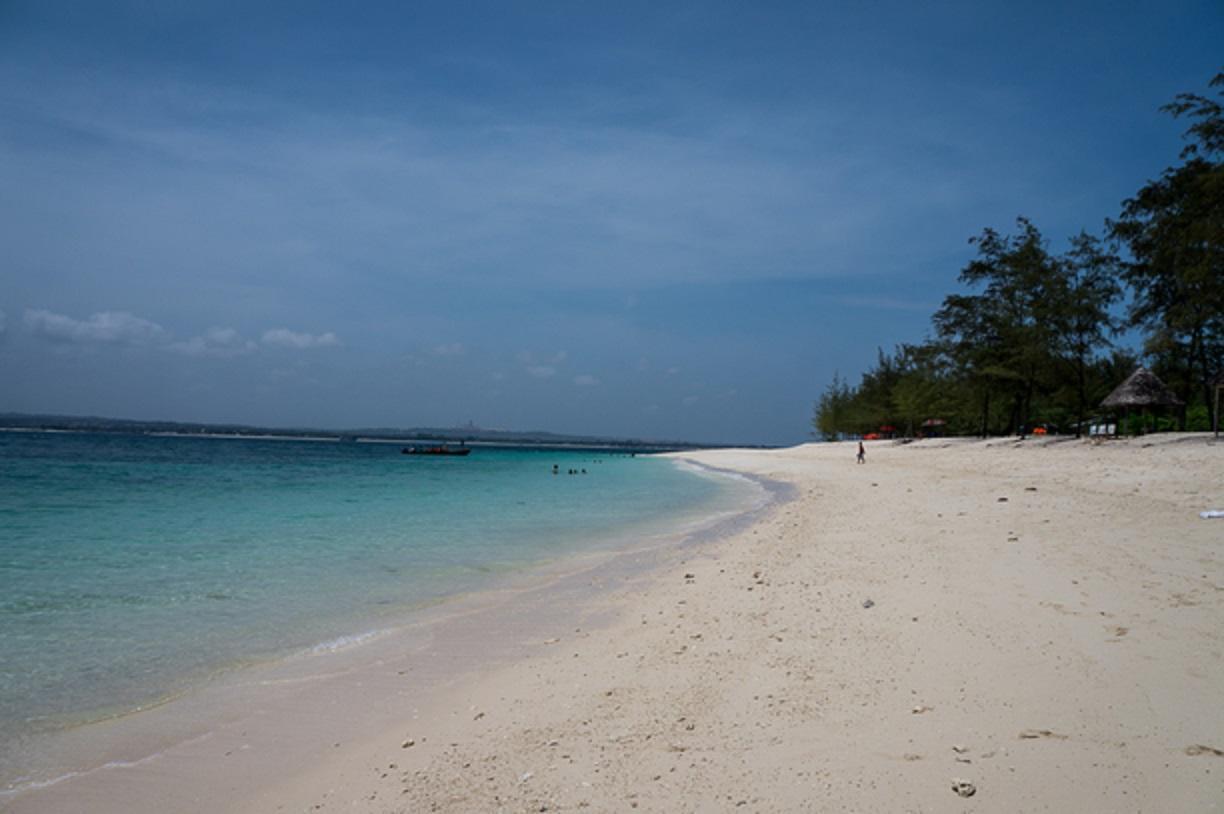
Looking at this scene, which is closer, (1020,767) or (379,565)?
(1020,767)

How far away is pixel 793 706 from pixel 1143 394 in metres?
32.5

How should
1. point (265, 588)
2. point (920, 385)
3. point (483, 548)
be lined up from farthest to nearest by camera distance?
point (920, 385), point (483, 548), point (265, 588)

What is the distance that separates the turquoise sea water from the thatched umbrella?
62.9ft

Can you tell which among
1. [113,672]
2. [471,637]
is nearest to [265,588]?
[113,672]

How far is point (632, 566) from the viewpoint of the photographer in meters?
10.4

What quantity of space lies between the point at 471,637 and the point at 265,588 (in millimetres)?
4025

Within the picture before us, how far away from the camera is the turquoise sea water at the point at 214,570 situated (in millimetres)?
5843

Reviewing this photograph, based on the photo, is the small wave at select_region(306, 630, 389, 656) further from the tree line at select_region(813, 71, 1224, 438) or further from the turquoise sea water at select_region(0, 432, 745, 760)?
the tree line at select_region(813, 71, 1224, 438)

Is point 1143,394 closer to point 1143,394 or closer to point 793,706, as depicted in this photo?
point 1143,394

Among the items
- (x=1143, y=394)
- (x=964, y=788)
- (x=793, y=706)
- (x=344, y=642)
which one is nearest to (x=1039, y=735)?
(x=964, y=788)

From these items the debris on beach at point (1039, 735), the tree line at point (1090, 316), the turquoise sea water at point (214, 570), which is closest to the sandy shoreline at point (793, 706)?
the debris on beach at point (1039, 735)

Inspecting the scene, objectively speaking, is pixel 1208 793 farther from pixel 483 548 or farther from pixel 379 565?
pixel 483 548

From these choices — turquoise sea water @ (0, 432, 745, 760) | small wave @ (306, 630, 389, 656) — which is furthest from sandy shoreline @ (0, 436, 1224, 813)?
turquoise sea water @ (0, 432, 745, 760)

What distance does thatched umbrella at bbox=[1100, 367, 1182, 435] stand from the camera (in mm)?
28000
